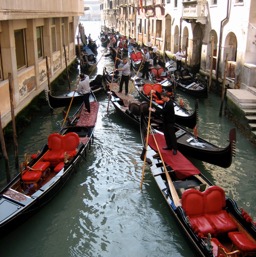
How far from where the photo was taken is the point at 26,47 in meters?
8.41

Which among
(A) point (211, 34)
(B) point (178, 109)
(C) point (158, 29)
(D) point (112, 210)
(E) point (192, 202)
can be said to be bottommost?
(D) point (112, 210)

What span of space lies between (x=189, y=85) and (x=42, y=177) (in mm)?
6300

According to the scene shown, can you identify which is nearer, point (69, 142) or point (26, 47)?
point (69, 142)

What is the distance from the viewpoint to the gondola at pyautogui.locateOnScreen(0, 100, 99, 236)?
12.3ft

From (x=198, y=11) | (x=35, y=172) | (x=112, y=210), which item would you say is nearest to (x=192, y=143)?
(x=112, y=210)

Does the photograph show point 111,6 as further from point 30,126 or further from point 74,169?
point 74,169

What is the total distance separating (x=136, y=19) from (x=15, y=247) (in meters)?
22.1

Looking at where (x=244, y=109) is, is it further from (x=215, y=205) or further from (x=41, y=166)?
(x=41, y=166)

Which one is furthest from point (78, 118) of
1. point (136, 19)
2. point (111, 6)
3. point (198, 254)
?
point (111, 6)

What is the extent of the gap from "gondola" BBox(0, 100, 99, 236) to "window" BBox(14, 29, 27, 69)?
271cm

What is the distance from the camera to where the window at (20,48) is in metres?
8.05

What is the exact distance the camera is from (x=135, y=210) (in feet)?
14.5

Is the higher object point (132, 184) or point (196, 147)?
point (196, 147)

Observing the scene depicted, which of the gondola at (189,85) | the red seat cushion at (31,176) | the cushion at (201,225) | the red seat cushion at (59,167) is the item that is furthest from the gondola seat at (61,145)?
the gondola at (189,85)
